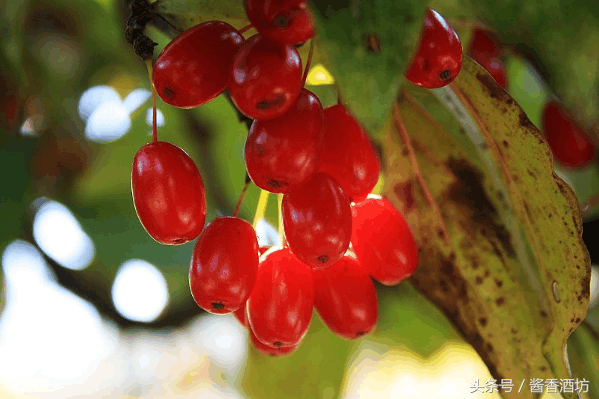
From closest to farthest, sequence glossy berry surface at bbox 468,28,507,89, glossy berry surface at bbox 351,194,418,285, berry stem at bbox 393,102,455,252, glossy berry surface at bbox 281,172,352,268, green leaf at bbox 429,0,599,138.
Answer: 1. green leaf at bbox 429,0,599,138
2. glossy berry surface at bbox 281,172,352,268
3. glossy berry surface at bbox 351,194,418,285
4. berry stem at bbox 393,102,455,252
5. glossy berry surface at bbox 468,28,507,89

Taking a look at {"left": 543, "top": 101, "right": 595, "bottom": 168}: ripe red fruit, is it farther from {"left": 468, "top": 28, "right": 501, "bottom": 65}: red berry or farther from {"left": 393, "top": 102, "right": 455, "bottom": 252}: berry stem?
{"left": 393, "top": 102, "right": 455, "bottom": 252}: berry stem

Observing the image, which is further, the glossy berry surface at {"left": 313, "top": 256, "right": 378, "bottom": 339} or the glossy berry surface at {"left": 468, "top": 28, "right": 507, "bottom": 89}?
the glossy berry surface at {"left": 468, "top": 28, "right": 507, "bottom": 89}

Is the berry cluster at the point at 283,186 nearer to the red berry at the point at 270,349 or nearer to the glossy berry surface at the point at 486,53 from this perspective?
the red berry at the point at 270,349

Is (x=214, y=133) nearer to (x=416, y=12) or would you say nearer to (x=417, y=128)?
(x=417, y=128)

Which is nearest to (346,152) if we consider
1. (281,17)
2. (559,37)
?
(281,17)

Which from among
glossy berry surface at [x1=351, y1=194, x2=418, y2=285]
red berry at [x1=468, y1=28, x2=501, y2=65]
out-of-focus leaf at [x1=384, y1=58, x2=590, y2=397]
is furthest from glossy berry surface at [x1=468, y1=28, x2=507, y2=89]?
glossy berry surface at [x1=351, y1=194, x2=418, y2=285]

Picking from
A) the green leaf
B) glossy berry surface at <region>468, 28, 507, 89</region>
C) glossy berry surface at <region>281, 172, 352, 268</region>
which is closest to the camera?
the green leaf

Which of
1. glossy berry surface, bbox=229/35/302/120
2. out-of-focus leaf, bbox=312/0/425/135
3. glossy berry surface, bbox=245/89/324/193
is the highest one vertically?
out-of-focus leaf, bbox=312/0/425/135

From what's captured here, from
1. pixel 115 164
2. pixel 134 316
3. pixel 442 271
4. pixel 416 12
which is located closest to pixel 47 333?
pixel 134 316

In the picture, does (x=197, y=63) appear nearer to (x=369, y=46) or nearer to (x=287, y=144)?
(x=287, y=144)
